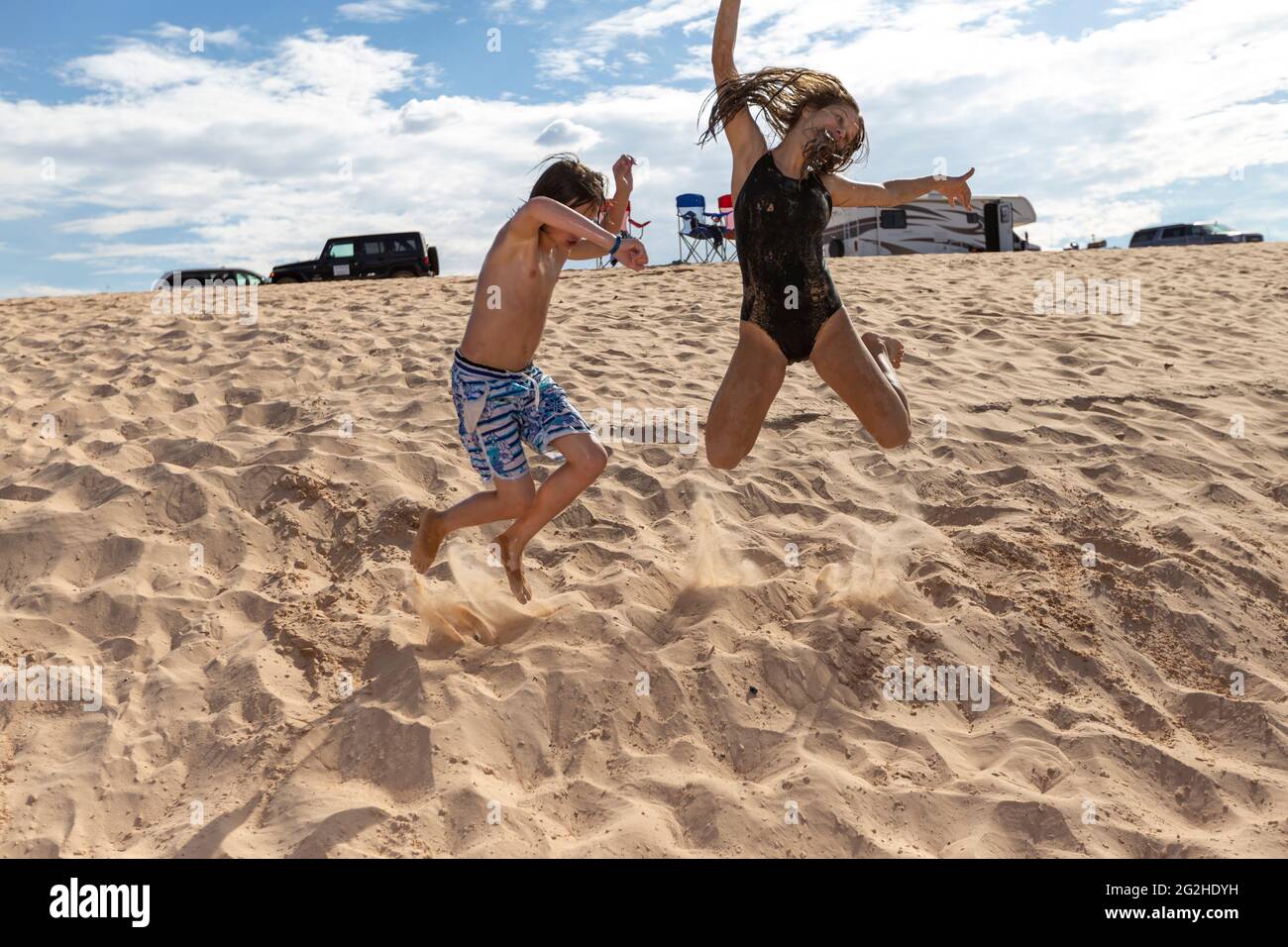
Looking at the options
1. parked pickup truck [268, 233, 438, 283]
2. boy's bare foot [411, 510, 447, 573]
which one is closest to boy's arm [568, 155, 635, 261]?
boy's bare foot [411, 510, 447, 573]

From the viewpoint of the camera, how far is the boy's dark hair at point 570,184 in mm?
3906

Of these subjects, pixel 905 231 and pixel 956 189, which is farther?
pixel 905 231

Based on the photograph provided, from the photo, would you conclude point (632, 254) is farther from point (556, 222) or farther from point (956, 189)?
point (956, 189)

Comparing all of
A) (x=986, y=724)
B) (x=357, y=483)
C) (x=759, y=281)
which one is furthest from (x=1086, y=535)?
(x=357, y=483)

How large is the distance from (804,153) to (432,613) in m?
2.34

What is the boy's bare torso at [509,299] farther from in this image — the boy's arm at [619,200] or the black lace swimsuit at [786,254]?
the black lace swimsuit at [786,254]

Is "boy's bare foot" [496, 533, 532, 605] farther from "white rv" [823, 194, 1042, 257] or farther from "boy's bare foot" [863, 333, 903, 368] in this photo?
"white rv" [823, 194, 1042, 257]

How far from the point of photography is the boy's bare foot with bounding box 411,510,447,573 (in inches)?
157

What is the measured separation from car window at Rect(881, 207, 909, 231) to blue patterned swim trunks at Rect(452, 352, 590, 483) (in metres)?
20.6

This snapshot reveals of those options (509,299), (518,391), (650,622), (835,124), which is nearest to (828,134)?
(835,124)

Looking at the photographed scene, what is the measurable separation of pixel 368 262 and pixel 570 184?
16314mm

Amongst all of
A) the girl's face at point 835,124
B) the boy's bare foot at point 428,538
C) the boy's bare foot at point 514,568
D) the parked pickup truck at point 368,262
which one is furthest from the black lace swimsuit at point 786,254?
the parked pickup truck at point 368,262

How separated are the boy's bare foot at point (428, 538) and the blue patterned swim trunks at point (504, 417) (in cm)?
29

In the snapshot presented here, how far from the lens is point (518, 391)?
12.7 feet
